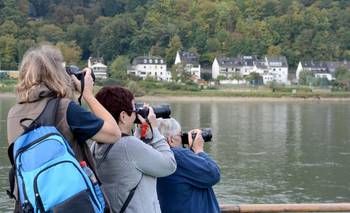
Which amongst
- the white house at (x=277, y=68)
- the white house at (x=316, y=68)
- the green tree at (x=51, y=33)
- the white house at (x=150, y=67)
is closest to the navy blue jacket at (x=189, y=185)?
the white house at (x=150, y=67)

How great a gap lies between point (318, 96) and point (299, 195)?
50.4 metres

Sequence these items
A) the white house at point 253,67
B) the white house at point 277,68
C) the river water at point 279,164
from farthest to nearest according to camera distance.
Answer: the white house at point 277,68
the white house at point 253,67
the river water at point 279,164

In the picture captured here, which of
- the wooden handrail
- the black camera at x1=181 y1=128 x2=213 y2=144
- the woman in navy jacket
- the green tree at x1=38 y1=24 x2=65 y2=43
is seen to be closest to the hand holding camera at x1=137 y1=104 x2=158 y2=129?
the woman in navy jacket

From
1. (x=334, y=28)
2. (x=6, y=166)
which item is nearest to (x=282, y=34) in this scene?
(x=334, y=28)

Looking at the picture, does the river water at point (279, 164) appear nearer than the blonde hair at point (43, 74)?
No

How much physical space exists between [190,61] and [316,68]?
55.7 feet

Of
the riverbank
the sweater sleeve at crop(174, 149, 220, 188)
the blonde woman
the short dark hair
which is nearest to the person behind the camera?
the blonde woman

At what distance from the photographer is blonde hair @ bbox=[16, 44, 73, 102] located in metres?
2.02

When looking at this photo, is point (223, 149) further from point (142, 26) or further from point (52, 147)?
point (142, 26)

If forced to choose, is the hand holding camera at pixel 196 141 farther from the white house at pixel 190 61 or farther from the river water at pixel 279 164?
the white house at pixel 190 61

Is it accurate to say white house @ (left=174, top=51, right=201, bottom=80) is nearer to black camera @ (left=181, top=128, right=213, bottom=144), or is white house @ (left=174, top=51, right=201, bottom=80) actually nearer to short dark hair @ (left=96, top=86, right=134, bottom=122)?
black camera @ (left=181, top=128, right=213, bottom=144)

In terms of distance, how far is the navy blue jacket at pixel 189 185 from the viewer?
8.14ft

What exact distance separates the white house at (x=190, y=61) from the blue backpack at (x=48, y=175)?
70.2 metres

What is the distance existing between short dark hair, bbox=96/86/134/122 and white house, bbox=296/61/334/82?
7462cm
